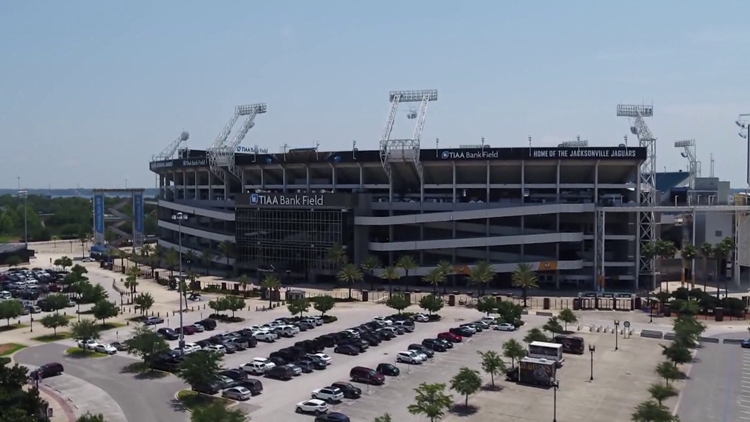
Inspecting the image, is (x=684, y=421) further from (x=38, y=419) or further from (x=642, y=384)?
(x=38, y=419)

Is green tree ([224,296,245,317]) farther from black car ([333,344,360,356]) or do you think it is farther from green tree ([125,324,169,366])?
green tree ([125,324,169,366])

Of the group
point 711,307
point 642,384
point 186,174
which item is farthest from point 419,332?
point 186,174

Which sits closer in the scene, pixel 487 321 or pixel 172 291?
pixel 487 321

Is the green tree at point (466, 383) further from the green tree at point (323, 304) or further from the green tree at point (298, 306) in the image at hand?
the green tree at point (298, 306)

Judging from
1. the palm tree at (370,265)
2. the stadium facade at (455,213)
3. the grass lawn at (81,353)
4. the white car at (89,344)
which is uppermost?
the stadium facade at (455,213)

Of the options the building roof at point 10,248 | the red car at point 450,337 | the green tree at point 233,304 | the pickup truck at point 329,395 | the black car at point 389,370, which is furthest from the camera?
the building roof at point 10,248

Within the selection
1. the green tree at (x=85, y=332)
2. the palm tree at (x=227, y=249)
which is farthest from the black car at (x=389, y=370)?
the palm tree at (x=227, y=249)

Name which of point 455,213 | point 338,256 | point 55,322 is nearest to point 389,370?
point 55,322
